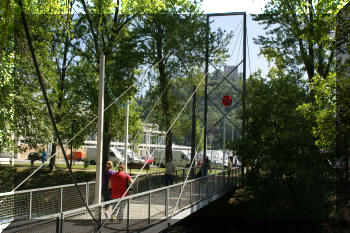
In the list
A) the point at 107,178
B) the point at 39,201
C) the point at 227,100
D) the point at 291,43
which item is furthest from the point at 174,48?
the point at 39,201

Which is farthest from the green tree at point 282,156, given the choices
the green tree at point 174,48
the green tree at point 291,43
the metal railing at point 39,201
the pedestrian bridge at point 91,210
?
the green tree at point 174,48

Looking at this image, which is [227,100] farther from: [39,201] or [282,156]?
[39,201]

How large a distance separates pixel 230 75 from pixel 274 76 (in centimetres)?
462

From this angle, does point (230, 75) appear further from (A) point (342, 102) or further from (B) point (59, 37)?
(A) point (342, 102)

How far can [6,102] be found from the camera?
12445 mm

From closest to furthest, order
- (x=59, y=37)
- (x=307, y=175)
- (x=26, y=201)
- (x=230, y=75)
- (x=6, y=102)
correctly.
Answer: (x=26, y=201) → (x=6, y=102) → (x=307, y=175) → (x=59, y=37) → (x=230, y=75)

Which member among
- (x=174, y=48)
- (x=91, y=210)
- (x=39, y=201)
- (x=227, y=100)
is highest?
(x=174, y=48)

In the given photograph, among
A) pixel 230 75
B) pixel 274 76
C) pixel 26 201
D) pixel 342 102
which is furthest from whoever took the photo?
pixel 230 75

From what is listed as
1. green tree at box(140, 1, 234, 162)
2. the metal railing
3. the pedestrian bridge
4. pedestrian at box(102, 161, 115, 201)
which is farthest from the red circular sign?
pedestrian at box(102, 161, 115, 201)

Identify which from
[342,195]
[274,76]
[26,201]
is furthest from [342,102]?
[274,76]

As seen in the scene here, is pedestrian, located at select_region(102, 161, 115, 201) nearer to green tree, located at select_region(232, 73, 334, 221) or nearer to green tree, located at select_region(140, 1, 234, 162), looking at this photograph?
green tree, located at select_region(232, 73, 334, 221)

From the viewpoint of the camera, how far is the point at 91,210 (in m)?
6.46

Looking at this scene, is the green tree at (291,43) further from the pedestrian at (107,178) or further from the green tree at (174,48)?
the pedestrian at (107,178)

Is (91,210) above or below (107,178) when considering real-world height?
below
